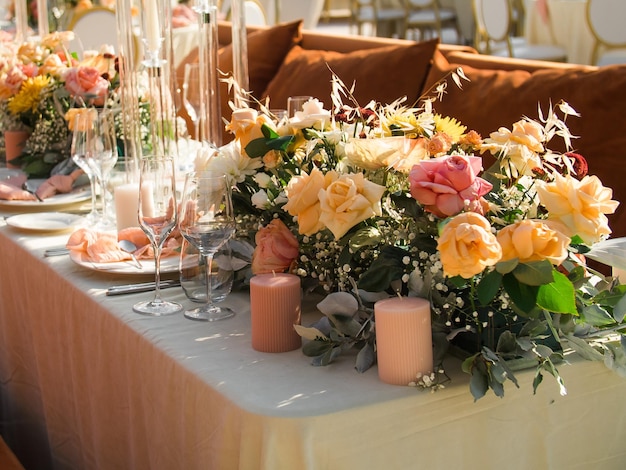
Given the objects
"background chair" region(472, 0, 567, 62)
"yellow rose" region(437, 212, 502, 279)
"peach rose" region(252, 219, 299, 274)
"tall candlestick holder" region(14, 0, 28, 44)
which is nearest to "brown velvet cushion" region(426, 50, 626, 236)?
"peach rose" region(252, 219, 299, 274)

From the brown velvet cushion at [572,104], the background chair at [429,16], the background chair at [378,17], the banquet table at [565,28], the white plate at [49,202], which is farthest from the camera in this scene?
the background chair at [378,17]

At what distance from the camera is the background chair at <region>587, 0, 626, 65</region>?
4871mm

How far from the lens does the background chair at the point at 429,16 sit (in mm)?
7922

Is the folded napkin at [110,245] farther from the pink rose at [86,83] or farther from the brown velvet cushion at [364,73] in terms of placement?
the brown velvet cushion at [364,73]

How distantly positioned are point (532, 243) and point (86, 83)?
5.25ft

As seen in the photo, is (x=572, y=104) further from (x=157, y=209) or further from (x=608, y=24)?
(x=608, y=24)

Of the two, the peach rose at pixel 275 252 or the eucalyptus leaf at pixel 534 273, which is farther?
the peach rose at pixel 275 252

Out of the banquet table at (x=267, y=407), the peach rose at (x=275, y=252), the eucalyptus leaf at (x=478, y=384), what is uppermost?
the peach rose at (x=275, y=252)

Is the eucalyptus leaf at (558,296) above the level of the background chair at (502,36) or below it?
below

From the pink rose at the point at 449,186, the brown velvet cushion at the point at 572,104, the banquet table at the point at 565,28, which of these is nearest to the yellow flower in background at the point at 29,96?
the brown velvet cushion at the point at 572,104

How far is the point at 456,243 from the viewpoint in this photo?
3.36ft

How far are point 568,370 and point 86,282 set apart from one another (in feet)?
2.64

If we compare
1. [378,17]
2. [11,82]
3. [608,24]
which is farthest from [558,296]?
[378,17]

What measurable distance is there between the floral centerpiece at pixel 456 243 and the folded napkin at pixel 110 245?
338 mm
